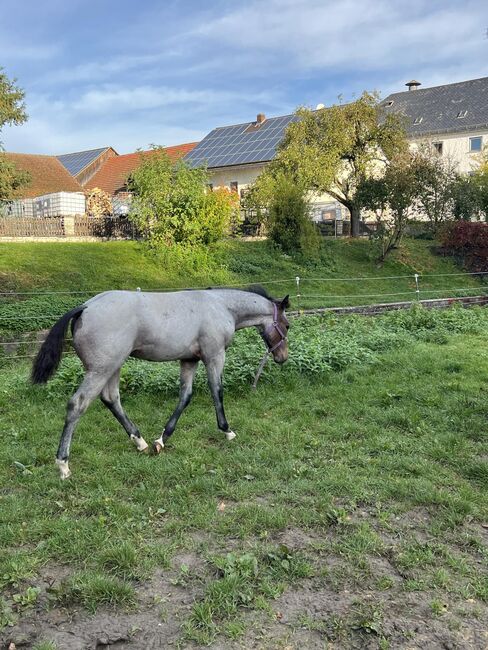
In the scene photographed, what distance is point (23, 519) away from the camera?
3.91 meters

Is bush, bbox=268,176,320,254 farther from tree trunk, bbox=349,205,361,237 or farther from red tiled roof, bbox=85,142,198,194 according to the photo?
red tiled roof, bbox=85,142,198,194

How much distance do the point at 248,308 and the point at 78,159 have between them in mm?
50309

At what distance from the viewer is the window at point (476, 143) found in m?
42.0

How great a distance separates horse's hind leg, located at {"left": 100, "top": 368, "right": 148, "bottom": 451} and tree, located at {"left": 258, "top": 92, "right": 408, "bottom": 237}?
2176 centimetres

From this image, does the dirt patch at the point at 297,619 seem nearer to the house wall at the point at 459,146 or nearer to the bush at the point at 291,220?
the bush at the point at 291,220

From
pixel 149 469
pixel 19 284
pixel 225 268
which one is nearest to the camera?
pixel 149 469

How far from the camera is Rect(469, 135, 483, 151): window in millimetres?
42044

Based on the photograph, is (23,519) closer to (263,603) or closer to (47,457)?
(47,457)

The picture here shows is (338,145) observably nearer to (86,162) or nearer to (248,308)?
(248,308)

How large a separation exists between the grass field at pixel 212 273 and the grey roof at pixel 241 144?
14.8m

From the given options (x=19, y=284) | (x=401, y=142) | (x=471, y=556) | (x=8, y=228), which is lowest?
(x=471, y=556)

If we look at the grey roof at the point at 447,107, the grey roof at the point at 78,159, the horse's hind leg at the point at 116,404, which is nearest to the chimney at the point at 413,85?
the grey roof at the point at 447,107

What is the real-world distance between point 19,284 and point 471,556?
544 inches

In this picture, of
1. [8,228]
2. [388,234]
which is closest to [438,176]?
[388,234]
